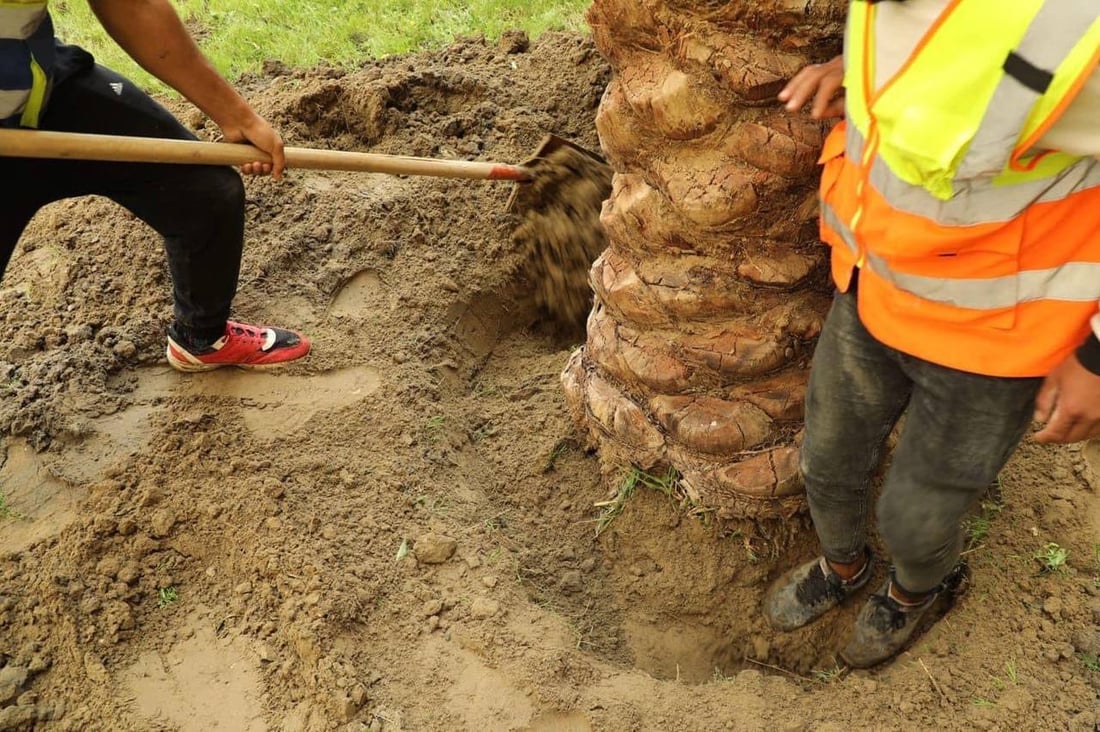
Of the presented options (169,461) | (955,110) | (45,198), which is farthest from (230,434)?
(955,110)

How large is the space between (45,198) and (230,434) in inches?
34.0

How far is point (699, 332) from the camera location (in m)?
2.17

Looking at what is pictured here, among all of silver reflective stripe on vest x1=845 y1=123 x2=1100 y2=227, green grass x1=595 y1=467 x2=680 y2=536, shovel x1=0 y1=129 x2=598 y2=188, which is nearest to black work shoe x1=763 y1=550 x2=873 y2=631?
green grass x1=595 y1=467 x2=680 y2=536

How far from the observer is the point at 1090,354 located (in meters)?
1.40

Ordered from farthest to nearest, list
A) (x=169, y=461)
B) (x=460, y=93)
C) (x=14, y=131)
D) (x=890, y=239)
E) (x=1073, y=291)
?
(x=460, y=93)
(x=169, y=461)
(x=14, y=131)
(x=890, y=239)
(x=1073, y=291)

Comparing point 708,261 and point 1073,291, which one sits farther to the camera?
point 708,261

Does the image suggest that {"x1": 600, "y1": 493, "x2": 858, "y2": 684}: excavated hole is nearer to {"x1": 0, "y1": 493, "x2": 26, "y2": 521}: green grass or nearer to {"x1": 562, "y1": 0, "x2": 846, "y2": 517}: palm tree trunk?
{"x1": 562, "y1": 0, "x2": 846, "y2": 517}: palm tree trunk

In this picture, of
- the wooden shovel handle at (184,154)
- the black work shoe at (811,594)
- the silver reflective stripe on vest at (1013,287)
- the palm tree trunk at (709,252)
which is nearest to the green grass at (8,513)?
the wooden shovel handle at (184,154)

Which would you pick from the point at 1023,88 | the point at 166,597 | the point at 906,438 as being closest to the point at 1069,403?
the point at 906,438

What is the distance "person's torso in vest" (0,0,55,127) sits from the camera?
1.95 meters

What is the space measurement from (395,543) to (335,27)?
346 cm

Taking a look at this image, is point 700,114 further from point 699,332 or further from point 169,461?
point 169,461

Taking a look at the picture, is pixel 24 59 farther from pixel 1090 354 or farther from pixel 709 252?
pixel 1090 354

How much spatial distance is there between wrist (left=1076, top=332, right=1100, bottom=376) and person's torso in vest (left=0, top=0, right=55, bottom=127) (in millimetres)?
2265
